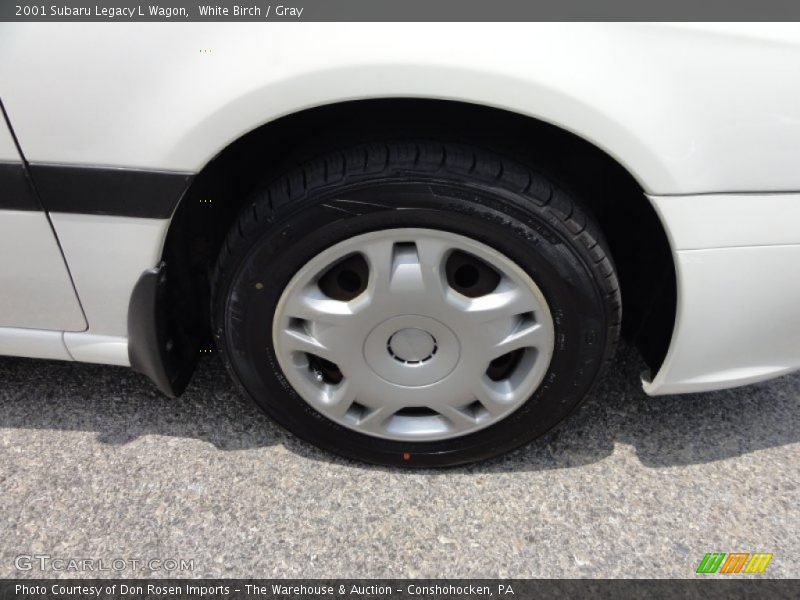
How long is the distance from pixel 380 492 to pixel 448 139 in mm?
931

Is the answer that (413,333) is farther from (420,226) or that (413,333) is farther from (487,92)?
(487,92)

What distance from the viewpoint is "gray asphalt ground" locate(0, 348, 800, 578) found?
4.89ft

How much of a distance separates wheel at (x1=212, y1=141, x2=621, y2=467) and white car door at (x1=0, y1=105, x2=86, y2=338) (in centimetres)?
36

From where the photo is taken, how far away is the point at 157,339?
4.96 feet

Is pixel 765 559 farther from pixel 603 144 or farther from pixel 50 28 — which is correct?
pixel 50 28

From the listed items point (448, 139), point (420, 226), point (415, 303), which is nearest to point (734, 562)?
point (415, 303)

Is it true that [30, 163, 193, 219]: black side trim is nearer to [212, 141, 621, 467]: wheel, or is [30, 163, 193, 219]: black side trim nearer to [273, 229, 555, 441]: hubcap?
[212, 141, 621, 467]: wheel

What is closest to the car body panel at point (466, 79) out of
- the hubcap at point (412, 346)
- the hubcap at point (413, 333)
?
the hubcap at point (413, 333)

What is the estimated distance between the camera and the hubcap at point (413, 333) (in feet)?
4.46

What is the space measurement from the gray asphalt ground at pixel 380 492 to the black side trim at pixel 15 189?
75 centimetres

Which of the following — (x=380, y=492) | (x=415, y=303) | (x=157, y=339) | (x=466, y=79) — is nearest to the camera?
(x=466, y=79)

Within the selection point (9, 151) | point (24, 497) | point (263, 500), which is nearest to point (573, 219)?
A: point (263, 500)
